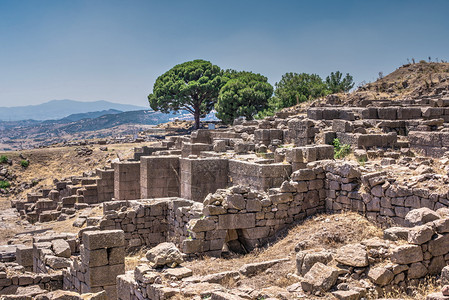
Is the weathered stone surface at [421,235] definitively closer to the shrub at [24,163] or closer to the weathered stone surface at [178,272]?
the weathered stone surface at [178,272]

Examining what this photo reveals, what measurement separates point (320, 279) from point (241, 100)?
132 ft

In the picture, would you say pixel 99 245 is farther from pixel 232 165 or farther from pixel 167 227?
pixel 232 165

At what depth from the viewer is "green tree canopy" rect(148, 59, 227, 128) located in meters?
54.7

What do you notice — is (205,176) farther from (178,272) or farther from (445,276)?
(445,276)

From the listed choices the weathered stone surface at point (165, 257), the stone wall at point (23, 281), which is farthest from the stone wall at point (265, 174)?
the stone wall at point (23, 281)

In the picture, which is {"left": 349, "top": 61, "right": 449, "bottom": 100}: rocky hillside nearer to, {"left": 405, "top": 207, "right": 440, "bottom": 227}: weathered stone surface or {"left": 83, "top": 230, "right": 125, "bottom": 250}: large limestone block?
{"left": 405, "top": 207, "right": 440, "bottom": 227}: weathered stone surface

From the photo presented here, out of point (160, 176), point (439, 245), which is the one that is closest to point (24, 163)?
A: point (160, 176)

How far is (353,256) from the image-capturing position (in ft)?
23.2

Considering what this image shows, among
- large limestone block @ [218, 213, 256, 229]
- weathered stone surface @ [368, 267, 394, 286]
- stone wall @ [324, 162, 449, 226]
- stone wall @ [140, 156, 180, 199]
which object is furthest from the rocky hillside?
weathered stone surface @ [368, 267, 394, 286]

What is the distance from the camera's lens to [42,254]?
1258 centimetres

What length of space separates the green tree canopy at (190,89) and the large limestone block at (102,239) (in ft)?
143

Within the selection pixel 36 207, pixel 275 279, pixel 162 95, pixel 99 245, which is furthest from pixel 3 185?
pixel 275 279

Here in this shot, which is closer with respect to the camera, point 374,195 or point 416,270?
point 416,270

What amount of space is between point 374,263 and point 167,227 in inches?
271
